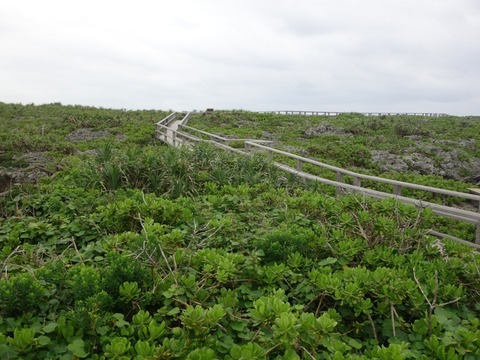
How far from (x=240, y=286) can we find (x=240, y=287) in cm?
4

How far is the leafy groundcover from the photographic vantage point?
266 centimetres

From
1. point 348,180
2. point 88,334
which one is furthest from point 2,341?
point 348,180

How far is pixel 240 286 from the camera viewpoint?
3502mm

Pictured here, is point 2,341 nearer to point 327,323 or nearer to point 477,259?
point 327,323

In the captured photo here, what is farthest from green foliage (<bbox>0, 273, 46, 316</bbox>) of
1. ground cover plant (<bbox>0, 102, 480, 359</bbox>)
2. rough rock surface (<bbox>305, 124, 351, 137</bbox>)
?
rough rock surface (<bbox>305, 124, 351, 137</bbox>)

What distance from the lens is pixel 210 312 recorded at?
9.07 ft

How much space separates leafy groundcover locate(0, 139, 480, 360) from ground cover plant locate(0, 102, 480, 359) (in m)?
0.01

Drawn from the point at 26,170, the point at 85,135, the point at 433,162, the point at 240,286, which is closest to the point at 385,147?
the point at 433,162

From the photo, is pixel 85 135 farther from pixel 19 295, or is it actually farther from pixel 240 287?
pixel 240 287

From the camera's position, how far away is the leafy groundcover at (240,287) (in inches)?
105

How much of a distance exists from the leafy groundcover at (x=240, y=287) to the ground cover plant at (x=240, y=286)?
12 millimetres

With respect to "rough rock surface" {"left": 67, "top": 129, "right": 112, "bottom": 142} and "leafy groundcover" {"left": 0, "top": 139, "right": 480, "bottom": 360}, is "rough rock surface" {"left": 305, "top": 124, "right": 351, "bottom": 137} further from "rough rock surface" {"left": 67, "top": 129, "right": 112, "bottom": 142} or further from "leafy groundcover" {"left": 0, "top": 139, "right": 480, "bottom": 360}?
"leafy groundcover" {"left": 0, "top": 139, "right": 480, "bottom": 360}

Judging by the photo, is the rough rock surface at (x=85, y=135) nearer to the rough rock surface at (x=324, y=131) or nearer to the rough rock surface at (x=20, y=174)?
the rough rock surface at (x=20, y=174)

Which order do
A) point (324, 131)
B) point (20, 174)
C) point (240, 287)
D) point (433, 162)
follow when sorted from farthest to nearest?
point (324, 131)
point (433, 162)
point (20, 174)
point (240, 287)
